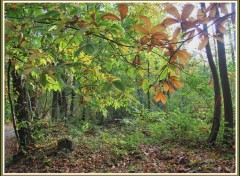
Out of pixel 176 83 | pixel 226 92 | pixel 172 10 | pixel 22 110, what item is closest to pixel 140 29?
pixel 172 10

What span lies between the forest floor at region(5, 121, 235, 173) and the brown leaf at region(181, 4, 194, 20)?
2552 millimetres

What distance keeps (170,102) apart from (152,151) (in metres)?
6.16

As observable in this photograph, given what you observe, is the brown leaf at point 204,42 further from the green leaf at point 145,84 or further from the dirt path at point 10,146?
the dirt path at point 10,146

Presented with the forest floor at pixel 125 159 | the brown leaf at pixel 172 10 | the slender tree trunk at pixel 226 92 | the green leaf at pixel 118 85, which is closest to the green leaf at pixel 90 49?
A: the green leaf at pixel 118 85

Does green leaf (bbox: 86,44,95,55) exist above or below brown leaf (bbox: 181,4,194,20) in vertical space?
below

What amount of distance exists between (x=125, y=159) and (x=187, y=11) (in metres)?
3.59

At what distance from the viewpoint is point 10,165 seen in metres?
4.10

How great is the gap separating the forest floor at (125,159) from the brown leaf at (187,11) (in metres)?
2.55

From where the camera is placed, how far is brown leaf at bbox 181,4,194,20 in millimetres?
841

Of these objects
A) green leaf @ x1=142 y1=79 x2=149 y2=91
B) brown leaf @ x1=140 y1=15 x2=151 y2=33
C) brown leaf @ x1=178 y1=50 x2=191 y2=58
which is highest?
brown leaf @ x1=140 y1=15 x2=151 y2=33

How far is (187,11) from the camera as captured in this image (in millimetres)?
844

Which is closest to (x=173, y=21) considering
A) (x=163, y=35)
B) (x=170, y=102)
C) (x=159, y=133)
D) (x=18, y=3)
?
(x=163, y=35)

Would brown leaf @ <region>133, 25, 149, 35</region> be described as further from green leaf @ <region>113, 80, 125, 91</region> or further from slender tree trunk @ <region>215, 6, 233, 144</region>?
slender tree trunk @ <region>215, 6, 233, 144</region>

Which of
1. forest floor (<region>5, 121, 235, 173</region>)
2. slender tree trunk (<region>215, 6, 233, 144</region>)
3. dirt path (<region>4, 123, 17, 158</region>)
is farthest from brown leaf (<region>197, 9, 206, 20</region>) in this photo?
dirt path (<region>4, 123, 17, 158</region>)
